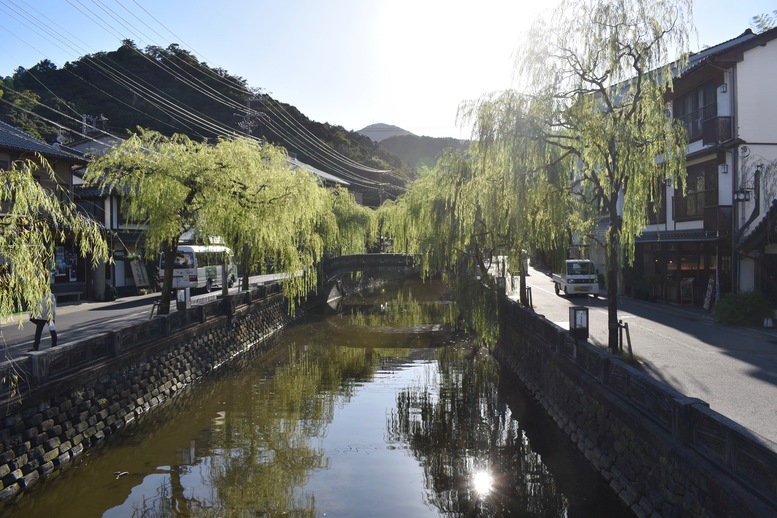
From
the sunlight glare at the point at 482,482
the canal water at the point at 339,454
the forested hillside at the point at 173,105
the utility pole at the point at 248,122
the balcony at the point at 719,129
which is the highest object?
the forested hillside at the point at 173,105

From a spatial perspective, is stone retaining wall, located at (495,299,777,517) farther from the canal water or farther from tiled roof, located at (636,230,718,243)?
tiled roof, located at (636,230,718,243)

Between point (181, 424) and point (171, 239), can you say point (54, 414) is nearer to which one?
point (181, 424)

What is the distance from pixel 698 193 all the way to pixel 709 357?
43.3ft

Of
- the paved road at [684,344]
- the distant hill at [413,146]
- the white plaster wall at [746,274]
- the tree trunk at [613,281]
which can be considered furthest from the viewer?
the distant hill at [413,146]

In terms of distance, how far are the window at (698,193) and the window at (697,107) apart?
4.93ft

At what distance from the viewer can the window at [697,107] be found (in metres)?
23.7

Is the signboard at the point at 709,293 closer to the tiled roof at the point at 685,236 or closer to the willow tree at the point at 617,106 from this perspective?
the tiled roof at the point at 685,236

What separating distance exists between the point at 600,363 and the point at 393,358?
13.8 m

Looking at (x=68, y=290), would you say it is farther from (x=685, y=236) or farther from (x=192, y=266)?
(x=685, y=236)

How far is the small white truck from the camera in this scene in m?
31.5

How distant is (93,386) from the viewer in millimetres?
13211

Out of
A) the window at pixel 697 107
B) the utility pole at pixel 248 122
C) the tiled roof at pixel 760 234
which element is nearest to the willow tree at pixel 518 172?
the tiled roof at pixel 760 234

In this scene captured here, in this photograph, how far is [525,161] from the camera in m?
14.4

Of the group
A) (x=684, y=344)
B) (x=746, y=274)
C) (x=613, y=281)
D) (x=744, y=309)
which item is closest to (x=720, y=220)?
(x=746, y=274)
